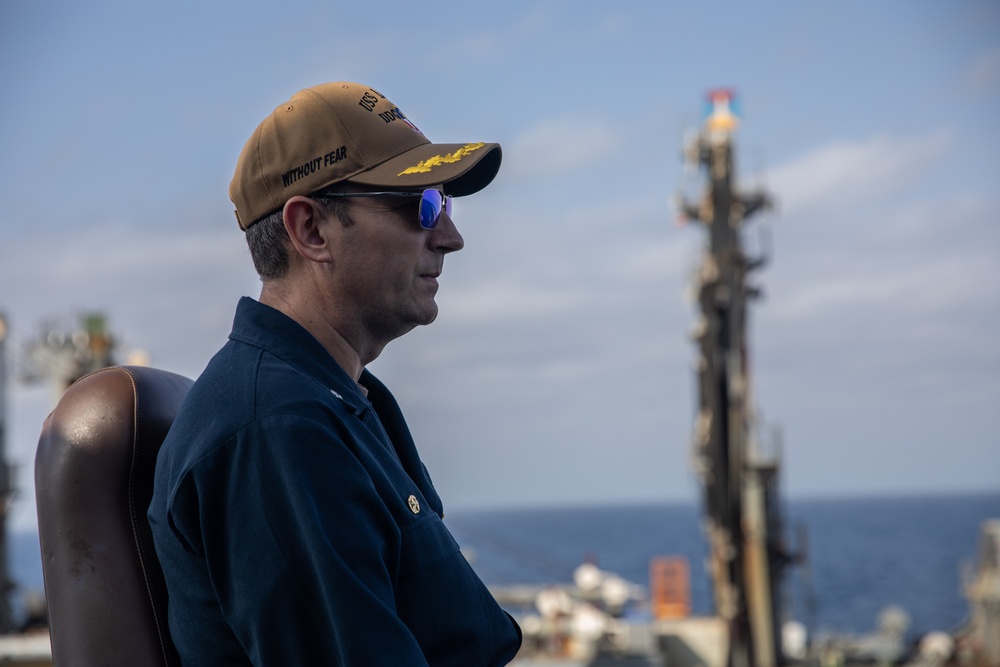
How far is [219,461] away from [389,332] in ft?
1.69

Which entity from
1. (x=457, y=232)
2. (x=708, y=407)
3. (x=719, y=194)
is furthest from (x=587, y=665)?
(x=457, y=232)

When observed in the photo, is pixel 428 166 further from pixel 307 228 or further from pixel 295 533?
pixel 295 533

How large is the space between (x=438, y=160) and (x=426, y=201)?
0.08 metres

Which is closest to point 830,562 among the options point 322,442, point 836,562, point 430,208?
point 836,562

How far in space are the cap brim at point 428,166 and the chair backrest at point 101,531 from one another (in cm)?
70

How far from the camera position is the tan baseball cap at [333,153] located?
2.09 metres

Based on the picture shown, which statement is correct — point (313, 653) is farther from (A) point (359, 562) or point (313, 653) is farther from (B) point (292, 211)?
(B) point (292, 211)

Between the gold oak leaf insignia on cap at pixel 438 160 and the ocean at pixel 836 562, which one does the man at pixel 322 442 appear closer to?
the gold oak leaf insignia on cap at pixel 438 160

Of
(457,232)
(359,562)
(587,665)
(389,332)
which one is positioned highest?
(457,232)

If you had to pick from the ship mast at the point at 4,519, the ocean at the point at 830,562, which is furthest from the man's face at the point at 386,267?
the ship mast at the point at 4,519

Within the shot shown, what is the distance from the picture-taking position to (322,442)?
1.82 m

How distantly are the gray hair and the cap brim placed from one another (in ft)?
0.20

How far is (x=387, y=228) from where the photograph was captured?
7.03 ft

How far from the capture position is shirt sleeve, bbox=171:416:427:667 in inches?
68.9
